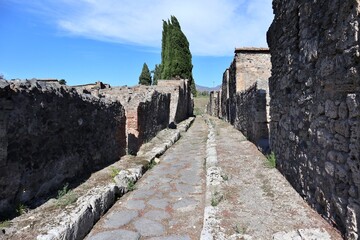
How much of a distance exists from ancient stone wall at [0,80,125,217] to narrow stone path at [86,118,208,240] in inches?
36.3

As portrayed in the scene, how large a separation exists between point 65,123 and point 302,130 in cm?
343

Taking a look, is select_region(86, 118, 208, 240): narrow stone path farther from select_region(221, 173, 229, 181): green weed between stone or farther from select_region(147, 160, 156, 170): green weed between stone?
select_region(221, 173, 229, 181): green weed between stone

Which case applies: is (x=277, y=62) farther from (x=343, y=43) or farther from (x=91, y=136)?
(x=91, y=136)

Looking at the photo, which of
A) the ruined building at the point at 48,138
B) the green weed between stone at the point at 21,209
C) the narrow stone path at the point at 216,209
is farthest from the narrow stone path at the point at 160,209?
the ruined building at the point at 48,138

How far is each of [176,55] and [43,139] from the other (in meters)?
28.4

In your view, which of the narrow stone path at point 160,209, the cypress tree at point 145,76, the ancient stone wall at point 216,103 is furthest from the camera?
the cypress tree at point 145,76

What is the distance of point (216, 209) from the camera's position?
391 centimetres

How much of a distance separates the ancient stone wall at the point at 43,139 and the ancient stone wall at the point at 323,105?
340 centimetres

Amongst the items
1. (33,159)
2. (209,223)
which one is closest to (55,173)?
(33,159)

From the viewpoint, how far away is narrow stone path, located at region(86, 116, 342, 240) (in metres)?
3.28

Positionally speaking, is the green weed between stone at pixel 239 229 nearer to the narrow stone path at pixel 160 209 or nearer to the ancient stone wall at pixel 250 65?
the narrow stone path at pixel 160 209

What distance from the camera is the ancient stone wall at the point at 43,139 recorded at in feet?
11.0

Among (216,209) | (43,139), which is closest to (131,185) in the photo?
(43,139)

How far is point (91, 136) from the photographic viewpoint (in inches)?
223
